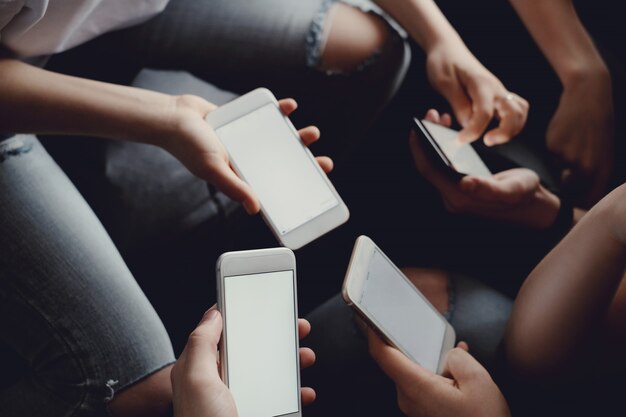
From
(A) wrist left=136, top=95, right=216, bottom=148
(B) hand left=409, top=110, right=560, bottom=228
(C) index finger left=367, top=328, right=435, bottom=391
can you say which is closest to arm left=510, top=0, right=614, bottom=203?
(B) hand left=409, top=110, right=560, bottom=228

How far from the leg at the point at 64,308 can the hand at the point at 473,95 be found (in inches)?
24.1

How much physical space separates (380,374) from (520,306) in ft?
0.78

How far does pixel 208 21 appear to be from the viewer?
→ 93cm

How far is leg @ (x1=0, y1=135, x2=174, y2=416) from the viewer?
74 centimetres

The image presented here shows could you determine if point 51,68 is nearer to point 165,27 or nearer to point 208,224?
point 165,27

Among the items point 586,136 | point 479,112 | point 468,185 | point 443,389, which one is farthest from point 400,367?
point 586,136

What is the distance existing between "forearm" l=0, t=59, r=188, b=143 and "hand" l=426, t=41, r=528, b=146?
47cm

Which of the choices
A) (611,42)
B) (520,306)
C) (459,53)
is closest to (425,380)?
(520,306)

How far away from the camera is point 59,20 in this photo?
71 centimetres

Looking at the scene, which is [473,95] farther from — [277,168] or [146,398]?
[146,398]

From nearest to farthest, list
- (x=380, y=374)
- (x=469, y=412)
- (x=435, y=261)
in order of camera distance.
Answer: (x=469, y=412), (x=380, y=374), (x=435, y=261)

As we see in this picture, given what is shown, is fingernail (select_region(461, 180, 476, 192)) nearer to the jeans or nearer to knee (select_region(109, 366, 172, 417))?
the jeans

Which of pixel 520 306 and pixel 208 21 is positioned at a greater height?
pixel 208 21

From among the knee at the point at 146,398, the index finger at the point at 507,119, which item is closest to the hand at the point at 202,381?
the knee at the point at 146,398
